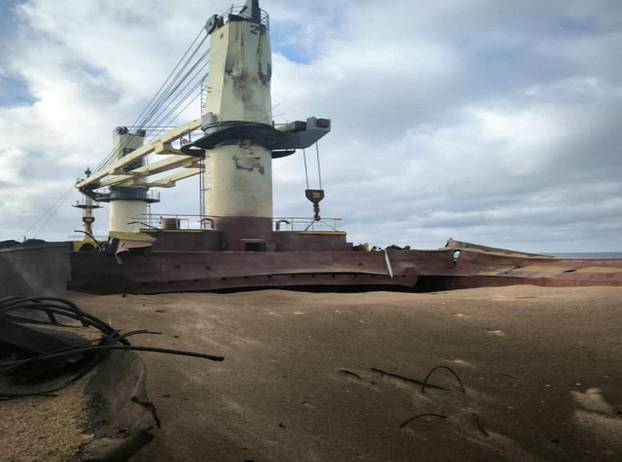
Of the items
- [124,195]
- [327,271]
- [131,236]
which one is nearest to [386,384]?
[327,271]

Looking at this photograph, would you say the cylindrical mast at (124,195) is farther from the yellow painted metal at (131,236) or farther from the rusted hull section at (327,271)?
the rusted hull section at (327,271)

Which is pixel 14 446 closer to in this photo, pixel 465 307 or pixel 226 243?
pixel 465 307

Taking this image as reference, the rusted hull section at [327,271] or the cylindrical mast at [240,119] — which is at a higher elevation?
the cylindrical mast at [240,119]

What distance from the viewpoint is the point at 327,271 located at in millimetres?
13883

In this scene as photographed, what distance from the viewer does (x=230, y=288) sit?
12781mm

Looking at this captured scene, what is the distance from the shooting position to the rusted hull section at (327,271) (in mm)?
11734

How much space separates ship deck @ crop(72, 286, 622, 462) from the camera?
3.38m

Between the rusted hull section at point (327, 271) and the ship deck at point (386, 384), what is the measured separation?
4074 millimetres

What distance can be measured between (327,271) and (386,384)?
9.19 metres

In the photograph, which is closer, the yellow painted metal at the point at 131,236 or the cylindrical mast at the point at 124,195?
the yellow painted metal at the point at 131,236

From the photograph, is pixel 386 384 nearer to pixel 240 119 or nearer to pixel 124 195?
pixel 240 119

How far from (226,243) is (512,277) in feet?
27.3

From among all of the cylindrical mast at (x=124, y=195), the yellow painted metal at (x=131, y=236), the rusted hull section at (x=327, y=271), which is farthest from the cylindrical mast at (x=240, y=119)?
the cylindrical mast at (x=124, y=195)

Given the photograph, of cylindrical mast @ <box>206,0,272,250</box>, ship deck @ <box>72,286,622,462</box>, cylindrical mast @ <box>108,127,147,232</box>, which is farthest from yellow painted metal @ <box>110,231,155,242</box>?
cylindrical mast @ <box>108,127,147,232</box>
